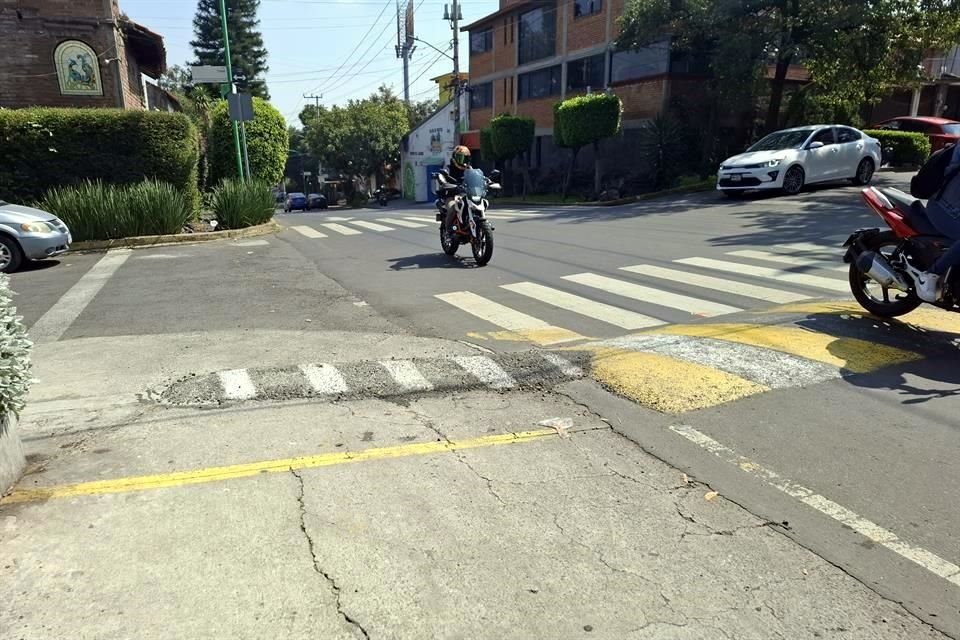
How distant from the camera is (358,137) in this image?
5872 centimetres

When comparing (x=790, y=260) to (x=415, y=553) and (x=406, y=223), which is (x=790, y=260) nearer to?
(x=415, y=553)

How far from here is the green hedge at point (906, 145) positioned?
23.8 metres

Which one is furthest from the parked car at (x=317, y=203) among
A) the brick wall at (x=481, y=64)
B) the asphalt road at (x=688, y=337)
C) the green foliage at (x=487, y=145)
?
Answer: the asphalt road at (x=688, y=337)

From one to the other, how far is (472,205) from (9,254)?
295 inches

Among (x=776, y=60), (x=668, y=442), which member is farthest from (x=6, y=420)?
(x=776, y=60)

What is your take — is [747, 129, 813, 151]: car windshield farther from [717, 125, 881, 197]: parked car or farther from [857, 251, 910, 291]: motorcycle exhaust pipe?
[857, 251, 910, 291]: motorcycle exhaust pipe

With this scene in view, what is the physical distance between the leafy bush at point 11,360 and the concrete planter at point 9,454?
7 cm

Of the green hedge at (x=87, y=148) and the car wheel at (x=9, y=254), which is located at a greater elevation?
the green hedge at (x=87, y=148)

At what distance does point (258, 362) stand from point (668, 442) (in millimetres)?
3396

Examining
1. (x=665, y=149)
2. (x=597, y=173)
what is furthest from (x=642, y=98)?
(x=665, y=149)

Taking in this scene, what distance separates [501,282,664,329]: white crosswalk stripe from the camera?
6.98 m

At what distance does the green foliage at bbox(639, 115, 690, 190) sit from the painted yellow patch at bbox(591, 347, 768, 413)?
73.2 ft

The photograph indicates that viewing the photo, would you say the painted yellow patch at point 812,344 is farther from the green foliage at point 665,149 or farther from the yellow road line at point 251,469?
the green foliage at point 665,149

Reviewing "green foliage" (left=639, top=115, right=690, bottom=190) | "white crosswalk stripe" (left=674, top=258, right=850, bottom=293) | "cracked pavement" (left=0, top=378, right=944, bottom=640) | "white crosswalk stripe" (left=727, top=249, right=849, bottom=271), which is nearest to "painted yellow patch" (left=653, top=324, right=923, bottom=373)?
Result: "cracked pavement" (left=0, top=378, right=944, bottom=640)
